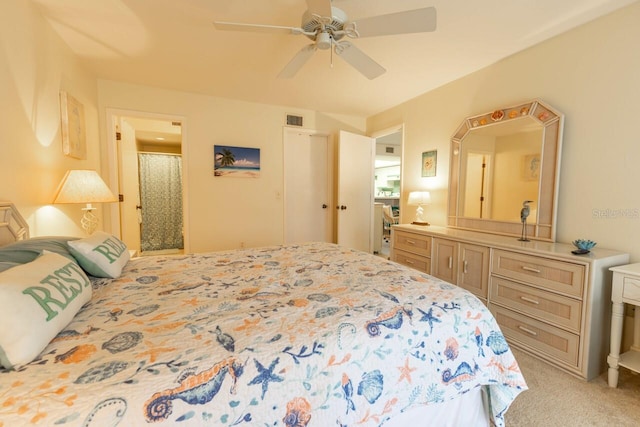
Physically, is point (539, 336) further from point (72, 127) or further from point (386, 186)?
point (386, 186)

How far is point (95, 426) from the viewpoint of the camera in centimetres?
62

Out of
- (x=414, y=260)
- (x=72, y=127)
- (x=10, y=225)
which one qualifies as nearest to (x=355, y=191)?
(x=414, y=260)

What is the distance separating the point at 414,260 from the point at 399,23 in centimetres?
224

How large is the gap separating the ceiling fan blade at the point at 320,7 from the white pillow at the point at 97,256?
5.81ft

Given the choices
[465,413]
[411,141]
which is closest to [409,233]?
[411,141]

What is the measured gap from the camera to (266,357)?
2.72 feet

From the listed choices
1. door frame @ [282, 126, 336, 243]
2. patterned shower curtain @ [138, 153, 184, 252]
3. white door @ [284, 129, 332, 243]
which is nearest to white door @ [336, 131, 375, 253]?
door frame @ [282, 126, 336, 243]

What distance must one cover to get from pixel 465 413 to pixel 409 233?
2035 millimetres

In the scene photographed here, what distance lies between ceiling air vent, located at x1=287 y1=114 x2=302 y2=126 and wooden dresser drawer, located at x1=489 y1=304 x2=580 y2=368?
131 inches

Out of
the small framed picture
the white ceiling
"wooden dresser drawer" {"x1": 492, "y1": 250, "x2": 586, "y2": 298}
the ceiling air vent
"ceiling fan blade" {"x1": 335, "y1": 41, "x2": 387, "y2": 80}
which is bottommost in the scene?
"wooden dresser drawer" {"x1": 492, "y1": 250, "x2": 586, "y2": 298}

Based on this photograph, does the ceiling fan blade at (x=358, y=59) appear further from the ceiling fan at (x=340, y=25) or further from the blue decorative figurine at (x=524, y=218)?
the blue decorative figurine at (x=524, y=218)

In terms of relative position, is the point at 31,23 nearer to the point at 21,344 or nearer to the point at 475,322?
the point at 21,344

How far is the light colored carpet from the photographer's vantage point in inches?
57.1

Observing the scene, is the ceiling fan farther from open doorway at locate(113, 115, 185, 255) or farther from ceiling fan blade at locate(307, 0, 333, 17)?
open doorway at locate(113, 115, 185, 255)
